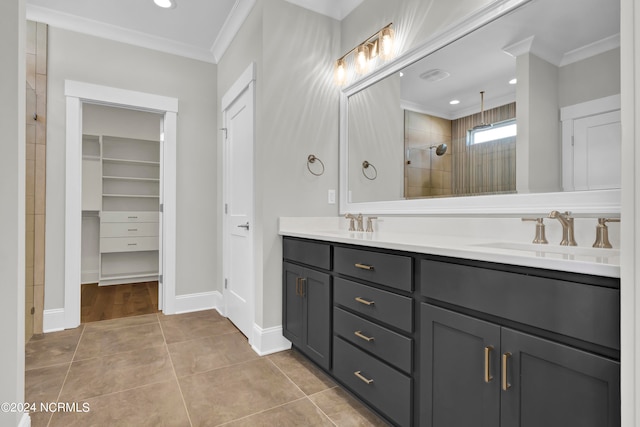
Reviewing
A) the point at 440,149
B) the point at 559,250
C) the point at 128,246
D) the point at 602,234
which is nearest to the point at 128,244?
the point at 128,246

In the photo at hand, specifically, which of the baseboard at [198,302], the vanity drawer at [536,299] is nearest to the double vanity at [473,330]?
the vanity drawer at [536,299]

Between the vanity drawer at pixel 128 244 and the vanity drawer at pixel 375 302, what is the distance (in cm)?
394

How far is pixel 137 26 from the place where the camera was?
9.85 feet

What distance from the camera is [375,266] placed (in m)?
1.54

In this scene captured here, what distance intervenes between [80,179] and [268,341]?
85.7 inches

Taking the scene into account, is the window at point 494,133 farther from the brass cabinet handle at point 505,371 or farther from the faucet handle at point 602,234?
the brass cabinet handle at point 505,371

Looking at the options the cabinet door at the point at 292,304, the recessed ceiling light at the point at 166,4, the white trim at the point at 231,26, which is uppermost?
the recessed ceiling light at the point at 166,4

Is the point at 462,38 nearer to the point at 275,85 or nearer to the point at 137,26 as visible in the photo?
the point at 275,85

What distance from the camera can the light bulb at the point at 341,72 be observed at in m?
2.53

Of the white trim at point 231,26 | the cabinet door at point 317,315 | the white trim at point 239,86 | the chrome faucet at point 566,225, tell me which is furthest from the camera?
the white trim at point 231,26

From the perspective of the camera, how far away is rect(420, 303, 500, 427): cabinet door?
1059 mm

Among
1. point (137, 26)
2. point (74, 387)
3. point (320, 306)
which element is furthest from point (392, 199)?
point (137, 26)

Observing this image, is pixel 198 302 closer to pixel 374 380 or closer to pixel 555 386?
pixel 374 380

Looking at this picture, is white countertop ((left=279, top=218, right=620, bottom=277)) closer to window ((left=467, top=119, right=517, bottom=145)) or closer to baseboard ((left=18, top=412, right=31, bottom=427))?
window ((left=467, top=119, right=517, bottom=145))
